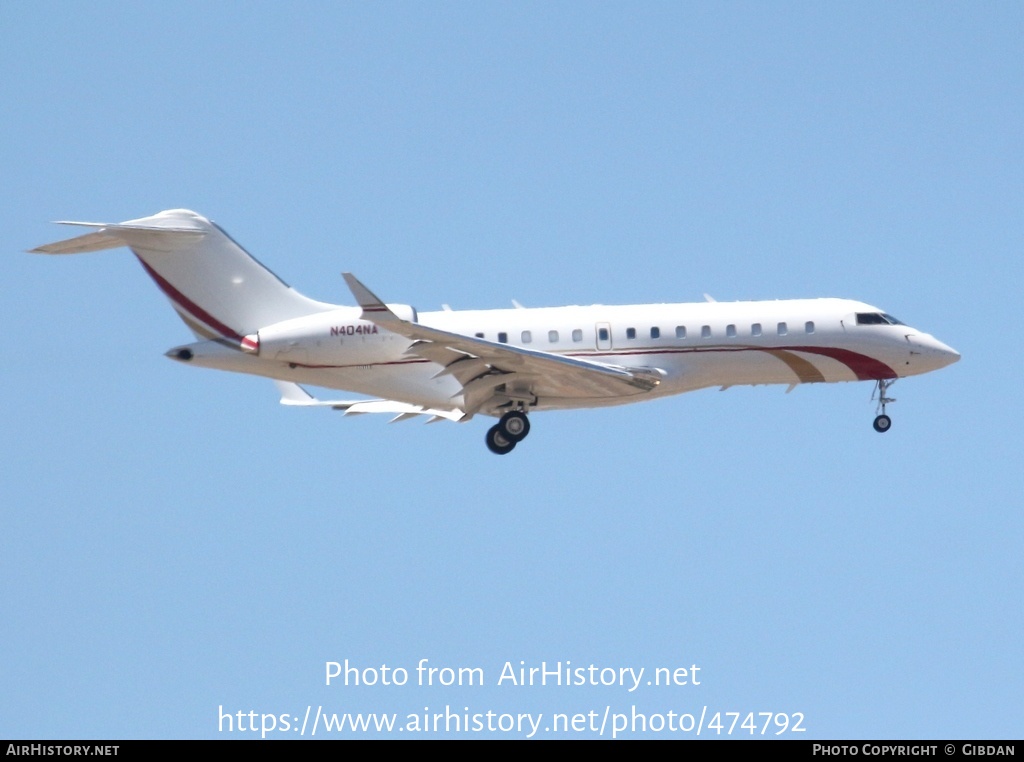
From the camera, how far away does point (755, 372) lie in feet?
101

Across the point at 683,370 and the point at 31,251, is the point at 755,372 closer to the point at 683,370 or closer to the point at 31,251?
the point at 683,370

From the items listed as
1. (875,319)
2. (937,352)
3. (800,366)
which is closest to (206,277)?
(800,366)

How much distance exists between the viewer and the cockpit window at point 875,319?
31328mm

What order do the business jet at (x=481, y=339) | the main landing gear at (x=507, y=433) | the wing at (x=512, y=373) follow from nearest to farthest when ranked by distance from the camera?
the wing at (x=512, y=373) < the business jet at (x=481, y=339) < the main landing gear at (x=507, y=433)

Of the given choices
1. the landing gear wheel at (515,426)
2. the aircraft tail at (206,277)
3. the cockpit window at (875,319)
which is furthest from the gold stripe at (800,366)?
the aircraft tail at (206,277)

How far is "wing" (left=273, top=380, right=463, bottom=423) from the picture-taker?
32781 mm

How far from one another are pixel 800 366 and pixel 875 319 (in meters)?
1.94

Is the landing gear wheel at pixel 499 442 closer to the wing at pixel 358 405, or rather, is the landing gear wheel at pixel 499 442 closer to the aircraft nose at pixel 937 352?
the wing at pixel 358 405

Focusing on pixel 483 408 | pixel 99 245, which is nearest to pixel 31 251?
pixel 99 245

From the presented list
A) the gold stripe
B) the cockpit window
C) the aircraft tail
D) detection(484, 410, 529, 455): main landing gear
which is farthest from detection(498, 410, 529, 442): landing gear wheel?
the cockpit window

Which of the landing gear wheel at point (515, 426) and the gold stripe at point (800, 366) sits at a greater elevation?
the gold stripe at point (800, 366)

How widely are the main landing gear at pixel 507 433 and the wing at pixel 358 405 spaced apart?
6.24 ft

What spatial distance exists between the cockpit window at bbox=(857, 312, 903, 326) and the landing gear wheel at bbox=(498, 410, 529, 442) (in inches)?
276

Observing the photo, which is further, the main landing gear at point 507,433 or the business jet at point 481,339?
the main landing gear at point 507,433
